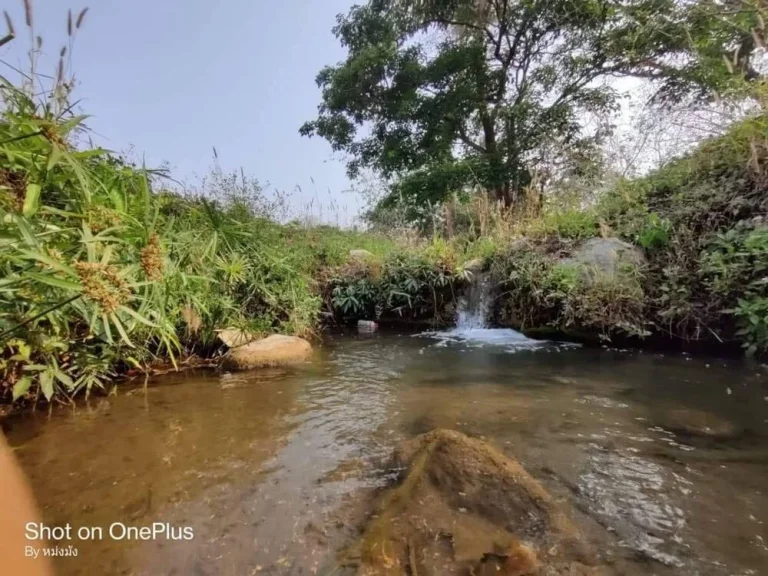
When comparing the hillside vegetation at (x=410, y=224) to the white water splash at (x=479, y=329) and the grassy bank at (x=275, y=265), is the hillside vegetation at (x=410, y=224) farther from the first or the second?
the white water splash at (x=479, y=329)

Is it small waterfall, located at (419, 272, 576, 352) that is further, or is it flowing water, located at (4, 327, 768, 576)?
small waterfall, located at (419, 272, 576, 352)

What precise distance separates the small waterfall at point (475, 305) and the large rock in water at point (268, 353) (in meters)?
2.28

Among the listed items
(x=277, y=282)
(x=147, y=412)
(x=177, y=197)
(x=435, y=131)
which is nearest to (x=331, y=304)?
(x=277, y=282)

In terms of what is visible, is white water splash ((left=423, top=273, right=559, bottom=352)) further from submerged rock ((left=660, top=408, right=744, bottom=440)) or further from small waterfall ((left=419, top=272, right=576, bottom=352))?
submerged rock ((left=660, top=408, right=744, bottom=440))

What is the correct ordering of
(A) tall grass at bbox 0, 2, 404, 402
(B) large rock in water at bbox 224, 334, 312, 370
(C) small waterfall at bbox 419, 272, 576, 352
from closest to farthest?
(A) tall grass at bbox 0, 2, 404, 402 → (B) large rock in water at bbox 224, 334, 312, 370 → (C) small waterfall at bbox 419, 272, 576, 352

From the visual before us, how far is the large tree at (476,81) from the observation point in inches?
314

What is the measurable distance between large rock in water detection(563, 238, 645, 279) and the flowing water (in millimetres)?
1193

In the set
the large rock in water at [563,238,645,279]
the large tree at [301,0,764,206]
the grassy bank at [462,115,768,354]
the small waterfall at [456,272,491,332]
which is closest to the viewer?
the grassy bank at [462,115,768,354]

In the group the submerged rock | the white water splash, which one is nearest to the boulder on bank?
the white water splash

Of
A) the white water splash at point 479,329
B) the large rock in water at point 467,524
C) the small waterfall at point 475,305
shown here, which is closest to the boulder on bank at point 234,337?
the white water splash at point 479,329

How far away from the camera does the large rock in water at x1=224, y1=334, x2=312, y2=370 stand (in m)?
2.92

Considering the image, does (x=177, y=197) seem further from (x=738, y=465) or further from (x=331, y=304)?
(x=738, y=465)

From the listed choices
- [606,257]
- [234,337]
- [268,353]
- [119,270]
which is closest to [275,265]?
[234,337]

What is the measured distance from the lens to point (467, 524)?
3.64 feet
